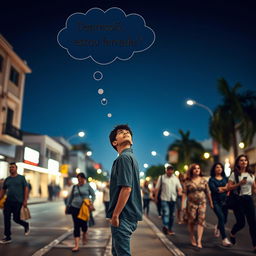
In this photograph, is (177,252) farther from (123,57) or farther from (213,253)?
(123,57)

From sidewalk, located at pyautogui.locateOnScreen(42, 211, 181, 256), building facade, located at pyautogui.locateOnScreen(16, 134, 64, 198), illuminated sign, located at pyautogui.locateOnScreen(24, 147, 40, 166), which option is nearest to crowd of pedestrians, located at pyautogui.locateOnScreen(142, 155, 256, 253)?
sidewalk, located at pyautogui.locateOnScreen(42, 211, 181, 256)

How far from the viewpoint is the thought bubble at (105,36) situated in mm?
7539

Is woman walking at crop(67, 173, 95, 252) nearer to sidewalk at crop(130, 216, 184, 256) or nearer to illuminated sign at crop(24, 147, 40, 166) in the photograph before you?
sidewalk at crop(130, 216, 184, 256)

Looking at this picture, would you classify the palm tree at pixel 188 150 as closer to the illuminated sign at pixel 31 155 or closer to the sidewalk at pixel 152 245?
the illuminated sign at pixel 31 155

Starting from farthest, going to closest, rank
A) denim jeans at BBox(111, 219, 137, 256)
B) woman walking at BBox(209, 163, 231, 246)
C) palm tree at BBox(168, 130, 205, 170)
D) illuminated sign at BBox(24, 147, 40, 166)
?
1. palm tree at BBox(168, 130, 205, 170)
2. illuminated sign at BBox(24, 147, 40, 166)
3. woman walking at BBox(209, 163, 231, 246)
4. denim jeans at BBox(111, 219, 137, 256)

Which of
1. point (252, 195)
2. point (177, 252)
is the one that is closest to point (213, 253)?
point (177, 252)

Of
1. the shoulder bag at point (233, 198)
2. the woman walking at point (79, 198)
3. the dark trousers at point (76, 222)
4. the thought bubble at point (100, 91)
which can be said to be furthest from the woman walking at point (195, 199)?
the thought bubble at point (100, 91)

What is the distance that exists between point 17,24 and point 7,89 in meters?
18.1

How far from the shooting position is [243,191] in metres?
7.55

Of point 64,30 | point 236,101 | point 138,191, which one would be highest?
point 236,101

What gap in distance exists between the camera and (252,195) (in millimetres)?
7637

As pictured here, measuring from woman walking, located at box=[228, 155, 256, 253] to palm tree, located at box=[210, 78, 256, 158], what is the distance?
57.5 ft

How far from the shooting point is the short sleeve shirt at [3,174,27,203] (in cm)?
853

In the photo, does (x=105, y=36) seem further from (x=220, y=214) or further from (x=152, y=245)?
(x=220, y=214)
